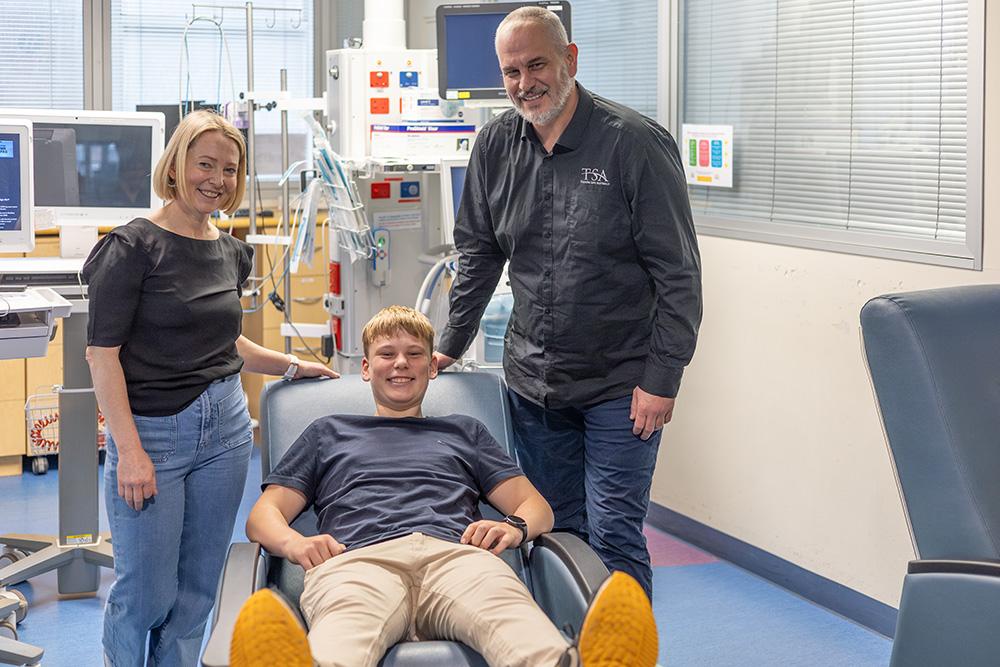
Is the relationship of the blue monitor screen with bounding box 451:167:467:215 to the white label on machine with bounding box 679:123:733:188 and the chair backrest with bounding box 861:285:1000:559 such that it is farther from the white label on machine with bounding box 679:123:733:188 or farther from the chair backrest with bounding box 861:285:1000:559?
the chair backrest with bounding box 861:285:1000:559

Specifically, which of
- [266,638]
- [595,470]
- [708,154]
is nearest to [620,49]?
[708,154]

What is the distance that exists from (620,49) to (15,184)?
2029mm

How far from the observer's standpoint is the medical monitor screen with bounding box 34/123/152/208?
3.51 metres

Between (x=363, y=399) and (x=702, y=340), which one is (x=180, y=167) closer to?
(x=363, y=399)

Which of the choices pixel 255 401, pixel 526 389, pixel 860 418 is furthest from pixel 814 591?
pixel 255 401

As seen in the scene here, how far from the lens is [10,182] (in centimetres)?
329

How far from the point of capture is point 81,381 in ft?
11.2

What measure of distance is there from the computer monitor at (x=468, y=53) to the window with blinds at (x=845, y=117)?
640 millimetres

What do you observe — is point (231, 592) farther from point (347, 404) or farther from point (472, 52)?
point (472, 52)

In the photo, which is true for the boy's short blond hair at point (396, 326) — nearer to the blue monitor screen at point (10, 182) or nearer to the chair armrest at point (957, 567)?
the chair armrest at point (957, 567)

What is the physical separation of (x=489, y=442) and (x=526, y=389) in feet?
0.67

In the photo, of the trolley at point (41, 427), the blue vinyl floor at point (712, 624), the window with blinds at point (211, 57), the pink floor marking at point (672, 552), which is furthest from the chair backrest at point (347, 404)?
the window with blinds at point (211, 57)

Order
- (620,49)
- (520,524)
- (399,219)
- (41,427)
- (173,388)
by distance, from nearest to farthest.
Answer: (520,524)
(173,388)
(620,49)
(399,219)
(41,427)

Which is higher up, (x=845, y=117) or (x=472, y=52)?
(x=472, y=52)
